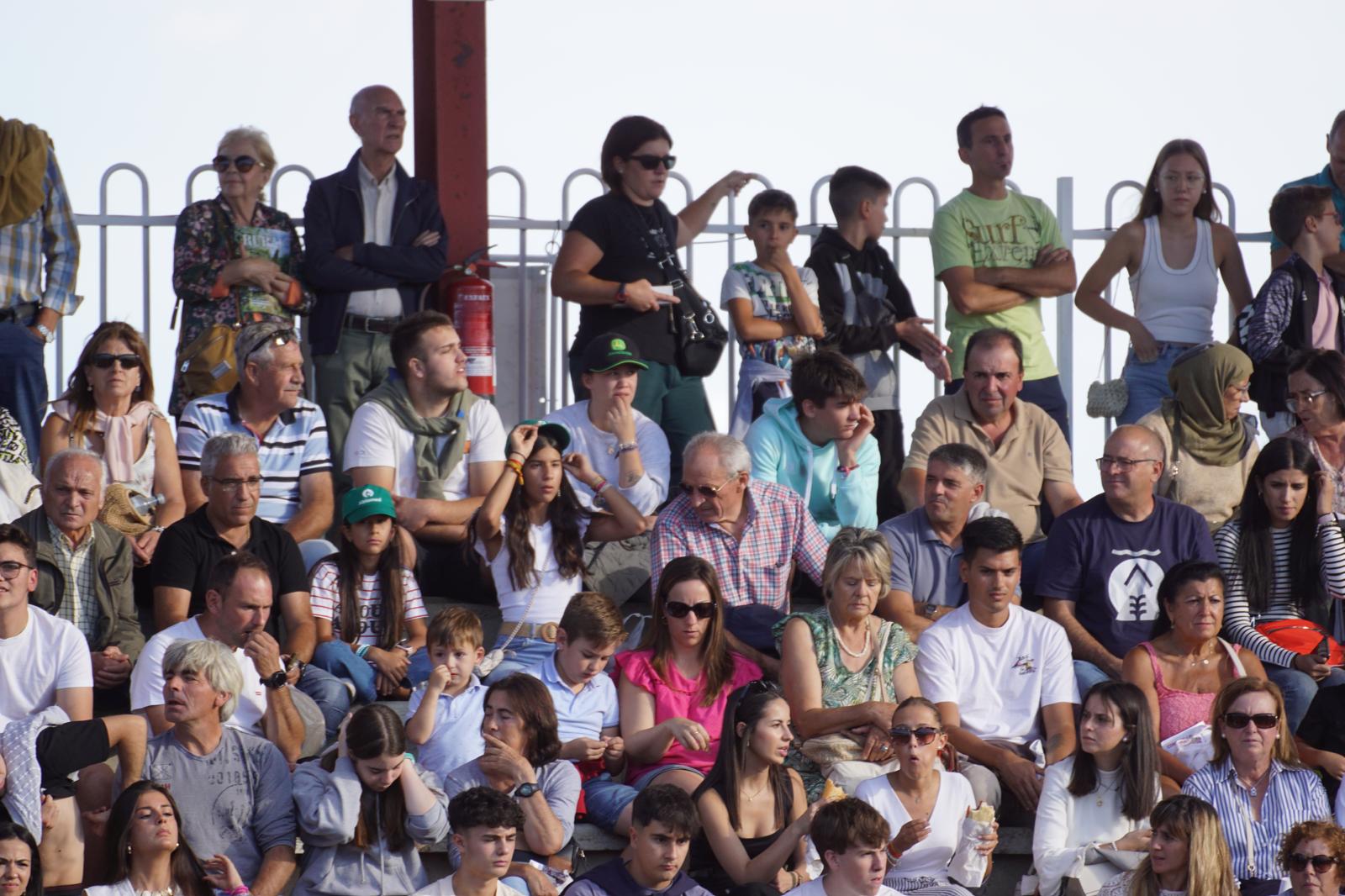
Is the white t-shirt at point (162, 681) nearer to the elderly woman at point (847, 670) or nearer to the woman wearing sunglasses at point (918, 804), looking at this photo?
the elderly woman at point (847, 670)

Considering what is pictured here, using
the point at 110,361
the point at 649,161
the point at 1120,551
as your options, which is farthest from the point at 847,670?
the point at 110,361

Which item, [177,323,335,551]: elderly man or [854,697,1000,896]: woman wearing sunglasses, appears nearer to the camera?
[854,697,1000,896]: woman wearing sunglasses

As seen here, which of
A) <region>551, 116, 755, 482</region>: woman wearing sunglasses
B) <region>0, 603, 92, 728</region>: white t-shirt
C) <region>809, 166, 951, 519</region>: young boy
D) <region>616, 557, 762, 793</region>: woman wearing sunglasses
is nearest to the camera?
<region>0, 603, 92, 728</region>: white t-shirt

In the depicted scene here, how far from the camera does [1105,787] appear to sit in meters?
7.42

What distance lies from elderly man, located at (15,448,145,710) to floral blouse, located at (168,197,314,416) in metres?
1.82

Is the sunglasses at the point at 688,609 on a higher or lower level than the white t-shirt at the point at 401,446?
lower

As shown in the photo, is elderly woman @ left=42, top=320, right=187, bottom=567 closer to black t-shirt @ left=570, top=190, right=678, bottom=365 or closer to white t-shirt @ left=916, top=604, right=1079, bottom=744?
black t-shirt @ left=570, top=190, right=678, bottom=365

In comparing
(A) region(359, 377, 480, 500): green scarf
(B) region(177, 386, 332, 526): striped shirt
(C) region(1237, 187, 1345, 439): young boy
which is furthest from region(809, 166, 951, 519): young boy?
(B) region(177, 386, 332, 526): striped shirt

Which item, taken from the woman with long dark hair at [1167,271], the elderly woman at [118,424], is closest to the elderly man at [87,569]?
the elderly woman at [118,424]

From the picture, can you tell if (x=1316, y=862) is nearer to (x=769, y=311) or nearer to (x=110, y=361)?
(x=769, y=311)

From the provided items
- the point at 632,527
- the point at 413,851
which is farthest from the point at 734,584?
the point at 413,851

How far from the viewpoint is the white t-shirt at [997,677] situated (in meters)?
7.81

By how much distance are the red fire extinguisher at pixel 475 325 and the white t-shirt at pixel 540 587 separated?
1.68 meters

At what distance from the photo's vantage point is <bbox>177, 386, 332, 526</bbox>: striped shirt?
8656mm
